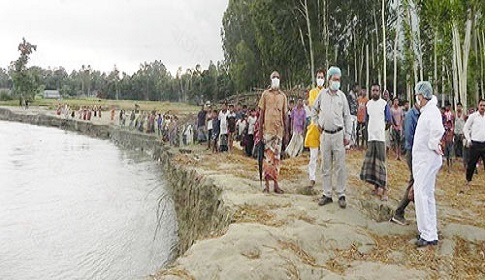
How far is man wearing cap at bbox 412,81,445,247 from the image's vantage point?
579 centimetres

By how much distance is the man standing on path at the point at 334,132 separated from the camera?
6996 mm

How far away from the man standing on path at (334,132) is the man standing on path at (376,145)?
3.06 ft

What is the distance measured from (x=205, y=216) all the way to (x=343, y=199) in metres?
2.85

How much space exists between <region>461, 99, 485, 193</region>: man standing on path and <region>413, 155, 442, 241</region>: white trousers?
4011mm

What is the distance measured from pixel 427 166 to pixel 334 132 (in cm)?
150

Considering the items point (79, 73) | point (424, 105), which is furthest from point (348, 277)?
point (79, 73)

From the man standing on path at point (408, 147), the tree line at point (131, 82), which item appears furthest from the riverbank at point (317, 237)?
the tree line at point (131, 82)

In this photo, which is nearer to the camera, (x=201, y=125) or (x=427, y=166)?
(x=427, y=166)

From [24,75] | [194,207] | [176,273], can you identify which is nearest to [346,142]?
[176,273]

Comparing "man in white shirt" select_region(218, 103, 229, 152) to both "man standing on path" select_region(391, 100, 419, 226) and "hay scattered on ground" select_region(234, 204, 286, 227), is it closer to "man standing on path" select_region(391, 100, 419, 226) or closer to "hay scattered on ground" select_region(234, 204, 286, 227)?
"hay scattered on ground" select_region(234, 204, 286, 227)

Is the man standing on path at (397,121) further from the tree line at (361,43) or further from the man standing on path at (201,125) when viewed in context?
the man standing on path at (201,125)

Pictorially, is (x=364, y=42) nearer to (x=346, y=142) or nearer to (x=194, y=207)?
(x=194, y=207)

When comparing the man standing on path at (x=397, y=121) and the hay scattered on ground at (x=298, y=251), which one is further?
the man standing on path at (x=397, y=121)

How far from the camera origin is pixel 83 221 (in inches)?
505
